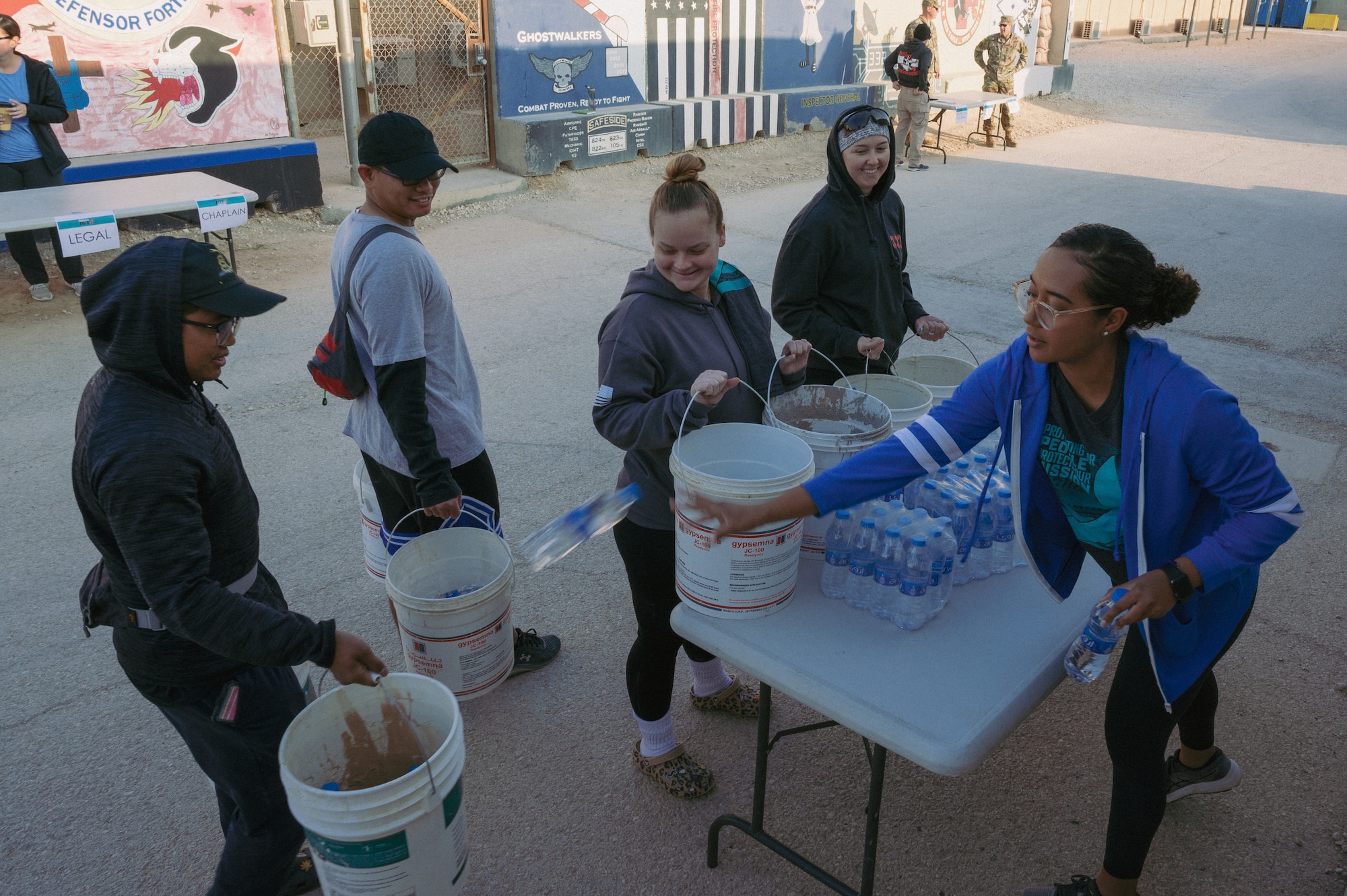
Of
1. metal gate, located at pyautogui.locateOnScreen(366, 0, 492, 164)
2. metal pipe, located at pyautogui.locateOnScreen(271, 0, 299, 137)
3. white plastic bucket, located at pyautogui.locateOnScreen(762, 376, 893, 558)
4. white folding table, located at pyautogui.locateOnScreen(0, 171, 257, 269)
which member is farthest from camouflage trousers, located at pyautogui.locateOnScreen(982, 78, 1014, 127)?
white plastic bucket, located at pyautogui.locateOnScreen(762, 376, 893, 558)

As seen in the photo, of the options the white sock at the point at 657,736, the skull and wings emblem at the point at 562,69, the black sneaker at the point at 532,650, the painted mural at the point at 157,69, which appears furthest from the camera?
the skull and wings emblem at the point at 562,69

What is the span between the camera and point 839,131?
11.7ft

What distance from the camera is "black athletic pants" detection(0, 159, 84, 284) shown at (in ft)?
24.9

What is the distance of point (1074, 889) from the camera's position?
2549mm

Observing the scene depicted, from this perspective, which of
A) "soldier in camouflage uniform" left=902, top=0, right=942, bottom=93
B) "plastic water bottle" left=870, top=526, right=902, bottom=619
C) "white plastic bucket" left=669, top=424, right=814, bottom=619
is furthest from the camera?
"soldier in camouflage uniform" left=902, top=0, right=942, bottom=93

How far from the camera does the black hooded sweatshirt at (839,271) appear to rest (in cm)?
349

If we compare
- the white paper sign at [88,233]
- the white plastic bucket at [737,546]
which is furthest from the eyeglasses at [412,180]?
the white paper sign at [88,233]

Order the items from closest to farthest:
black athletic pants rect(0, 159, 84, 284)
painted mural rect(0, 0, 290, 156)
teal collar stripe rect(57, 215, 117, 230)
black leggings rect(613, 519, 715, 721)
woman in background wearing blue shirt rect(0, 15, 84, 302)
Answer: black leggings rect(613, 519, 715, 721)
teal collar stripe rect(57, 215, 117, 230)
woman in background wearing blue shirt rect(0, 15, 84, 302)
black athletic pants rect(0, 159, 84, 284)
painted mural rect(0, 0, 290, 156)

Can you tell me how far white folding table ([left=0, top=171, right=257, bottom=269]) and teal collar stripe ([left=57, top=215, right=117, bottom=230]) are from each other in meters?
0.06

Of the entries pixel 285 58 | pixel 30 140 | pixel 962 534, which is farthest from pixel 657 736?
pixel 285 58

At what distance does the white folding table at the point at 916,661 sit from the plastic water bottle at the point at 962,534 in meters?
0.04

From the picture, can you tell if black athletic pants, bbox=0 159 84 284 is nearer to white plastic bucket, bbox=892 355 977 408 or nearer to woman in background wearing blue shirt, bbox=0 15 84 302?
woman in background wearing blue shirt, bbox=0 15 84 302

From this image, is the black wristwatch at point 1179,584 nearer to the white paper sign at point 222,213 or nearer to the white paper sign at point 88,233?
the white paper sign at point 88,233

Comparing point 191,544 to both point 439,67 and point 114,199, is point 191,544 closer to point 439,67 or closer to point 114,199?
point 114,199
